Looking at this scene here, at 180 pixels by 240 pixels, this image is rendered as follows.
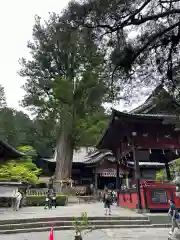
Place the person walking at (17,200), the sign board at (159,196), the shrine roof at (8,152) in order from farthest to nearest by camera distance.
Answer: the shrine roof at (8,152)
the person walking at (17,200)
the sign board at (159,196)

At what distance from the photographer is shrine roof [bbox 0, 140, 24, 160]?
1555 centimetres

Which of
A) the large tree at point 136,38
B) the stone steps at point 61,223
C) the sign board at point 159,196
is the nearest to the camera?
the large tree at point 136,38

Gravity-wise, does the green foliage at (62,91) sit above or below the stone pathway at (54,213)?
above

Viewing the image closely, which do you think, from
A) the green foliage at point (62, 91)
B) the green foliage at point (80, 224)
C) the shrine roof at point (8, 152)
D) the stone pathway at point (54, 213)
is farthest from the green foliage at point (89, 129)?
the green foliage at point (80, 224)

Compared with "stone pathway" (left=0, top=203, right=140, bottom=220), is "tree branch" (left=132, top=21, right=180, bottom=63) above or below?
above

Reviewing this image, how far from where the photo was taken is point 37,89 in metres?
26.1

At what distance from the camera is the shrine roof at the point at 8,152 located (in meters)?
15.6

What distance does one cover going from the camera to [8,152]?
16.3 m

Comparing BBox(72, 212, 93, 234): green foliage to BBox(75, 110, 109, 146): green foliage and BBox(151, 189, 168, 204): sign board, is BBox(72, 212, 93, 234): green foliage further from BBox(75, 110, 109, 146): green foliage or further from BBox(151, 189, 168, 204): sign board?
BBox(75, 110, 109, 146): green foliage

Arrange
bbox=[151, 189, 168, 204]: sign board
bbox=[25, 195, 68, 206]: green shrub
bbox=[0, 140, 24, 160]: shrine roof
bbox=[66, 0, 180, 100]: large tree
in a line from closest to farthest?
bbox=[66, 0, 180, 100]: large tree → bbox=[151, 189, 168, 204]: sign board → bbox=[0, 140, 24, 160]: shrine roof → bbox=[25, 195, 68, 206]: green shrub

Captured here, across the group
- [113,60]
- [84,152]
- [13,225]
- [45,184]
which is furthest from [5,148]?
[84,152]

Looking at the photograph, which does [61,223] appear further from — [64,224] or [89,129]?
[89,129]

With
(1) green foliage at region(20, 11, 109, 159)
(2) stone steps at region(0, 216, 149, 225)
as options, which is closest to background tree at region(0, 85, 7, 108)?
(1) green foliage at region(20, 11, 109, 159)

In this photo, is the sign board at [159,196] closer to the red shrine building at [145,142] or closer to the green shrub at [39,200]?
the red shrine building at [145,142]
